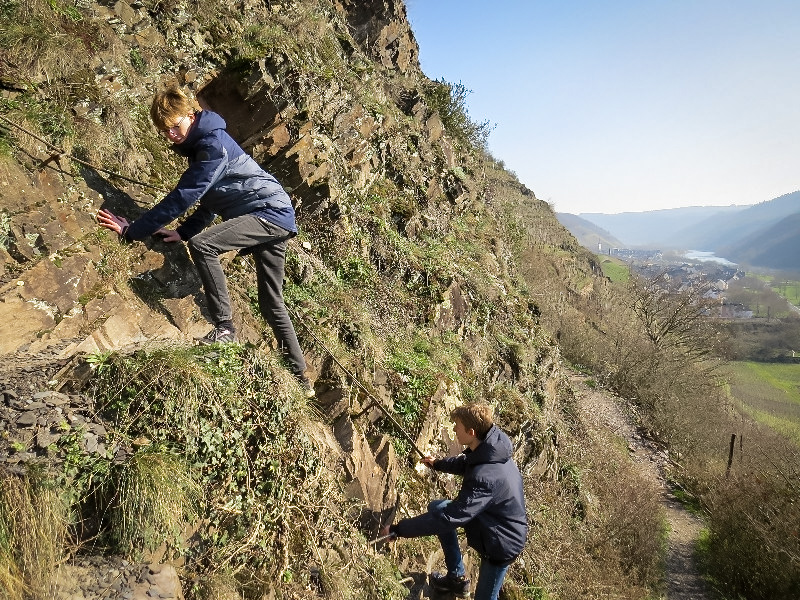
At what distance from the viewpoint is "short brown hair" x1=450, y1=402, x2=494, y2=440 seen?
14.4 feet

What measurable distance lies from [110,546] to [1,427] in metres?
1.03

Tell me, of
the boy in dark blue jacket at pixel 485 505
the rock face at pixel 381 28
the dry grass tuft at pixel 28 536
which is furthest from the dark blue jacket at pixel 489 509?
the rock face at pixel 381 28

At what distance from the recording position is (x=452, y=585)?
510 centimetres

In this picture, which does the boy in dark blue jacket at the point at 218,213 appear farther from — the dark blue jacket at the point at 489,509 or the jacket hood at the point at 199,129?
the dark blue jacket at the point at 489,509

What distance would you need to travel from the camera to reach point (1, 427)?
287 cm

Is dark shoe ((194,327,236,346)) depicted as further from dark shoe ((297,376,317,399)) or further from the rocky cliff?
dark shoe ((297,376,317,399))

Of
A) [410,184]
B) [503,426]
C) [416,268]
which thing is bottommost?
[503,426]

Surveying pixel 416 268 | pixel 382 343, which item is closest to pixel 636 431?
pixel 416 268

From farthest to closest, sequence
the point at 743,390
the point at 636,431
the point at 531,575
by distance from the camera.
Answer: the point at 743,390 → the point at 636,431 → the point at 531,575

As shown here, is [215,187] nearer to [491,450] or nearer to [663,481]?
[491,450]

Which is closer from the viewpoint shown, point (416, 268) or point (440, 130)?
point (416, 268)

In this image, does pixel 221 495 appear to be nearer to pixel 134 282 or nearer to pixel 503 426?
pixel 134 282

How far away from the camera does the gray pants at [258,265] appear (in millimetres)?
4379

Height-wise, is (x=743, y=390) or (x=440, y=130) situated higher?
(x=440, y=130)
